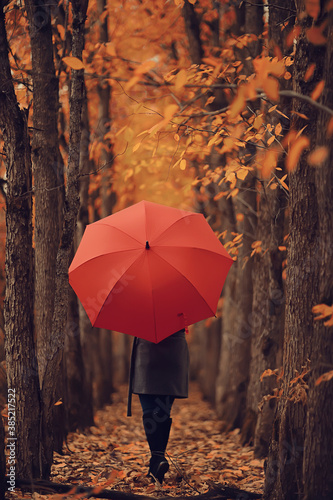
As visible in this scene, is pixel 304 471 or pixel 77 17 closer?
pixel 304 471

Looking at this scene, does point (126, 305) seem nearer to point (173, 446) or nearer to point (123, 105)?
point (173, 446)

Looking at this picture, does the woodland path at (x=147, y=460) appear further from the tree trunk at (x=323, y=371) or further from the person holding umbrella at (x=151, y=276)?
the tree trunk at (x=323, y=371)

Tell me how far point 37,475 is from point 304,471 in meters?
2.42

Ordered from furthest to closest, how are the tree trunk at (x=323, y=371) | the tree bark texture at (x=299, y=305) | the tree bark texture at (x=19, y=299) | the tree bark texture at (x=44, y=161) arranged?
the tree bark texture at (x=44, y=161) < the tree bark texture at (x=19, y=299) < the tree bark texture at (x=299, y=305) < the tree trunk at (x=323, y=371)

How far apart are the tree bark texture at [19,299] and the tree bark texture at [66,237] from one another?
7.4 inches

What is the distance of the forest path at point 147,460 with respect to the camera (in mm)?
4895

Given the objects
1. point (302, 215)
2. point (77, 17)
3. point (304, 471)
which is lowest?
point (304, 471)

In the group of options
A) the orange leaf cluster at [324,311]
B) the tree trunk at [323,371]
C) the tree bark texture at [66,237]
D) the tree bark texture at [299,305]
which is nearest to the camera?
the orange leaf cluster at [324,311]

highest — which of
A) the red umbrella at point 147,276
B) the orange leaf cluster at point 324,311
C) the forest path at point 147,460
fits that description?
the red umbrella at point 147,276

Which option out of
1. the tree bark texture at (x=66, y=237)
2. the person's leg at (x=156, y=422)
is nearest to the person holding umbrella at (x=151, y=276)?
the person's leg at (x=156, y=422)

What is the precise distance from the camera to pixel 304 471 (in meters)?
3.64

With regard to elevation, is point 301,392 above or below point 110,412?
above

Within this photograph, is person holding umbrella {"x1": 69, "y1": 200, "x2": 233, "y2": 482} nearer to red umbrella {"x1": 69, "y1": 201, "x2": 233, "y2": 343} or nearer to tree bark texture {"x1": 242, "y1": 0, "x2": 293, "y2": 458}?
red umbrella {"x1": 69, "y1": 201, "x2": 233, "y2": 343}

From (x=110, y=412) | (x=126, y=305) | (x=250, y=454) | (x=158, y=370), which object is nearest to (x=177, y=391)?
(x=158, y=370)
